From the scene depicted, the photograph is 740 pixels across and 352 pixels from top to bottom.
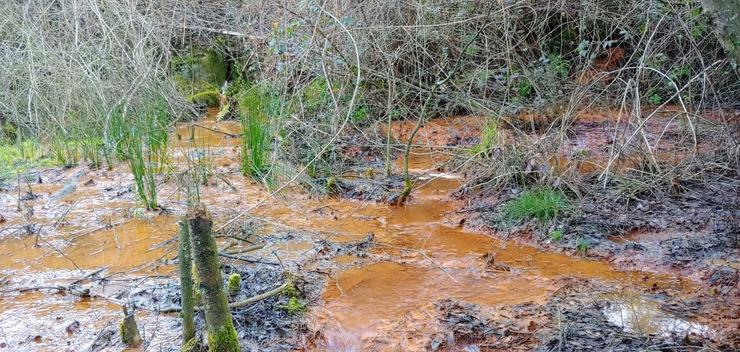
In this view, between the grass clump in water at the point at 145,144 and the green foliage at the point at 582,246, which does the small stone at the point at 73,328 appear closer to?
the grass clump in water at the point at 145,144

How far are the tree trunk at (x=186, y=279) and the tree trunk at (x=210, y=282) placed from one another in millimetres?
119

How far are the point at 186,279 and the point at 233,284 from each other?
2.90ft

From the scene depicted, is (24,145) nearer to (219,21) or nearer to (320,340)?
(219,21)

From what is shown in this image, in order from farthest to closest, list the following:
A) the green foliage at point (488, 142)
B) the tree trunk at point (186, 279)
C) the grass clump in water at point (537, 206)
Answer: the green foliage at point (488, 142)
the grass clump in water at point (537, 206)
the tree trunk at point (186, 279)

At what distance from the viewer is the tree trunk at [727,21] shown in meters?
1.66

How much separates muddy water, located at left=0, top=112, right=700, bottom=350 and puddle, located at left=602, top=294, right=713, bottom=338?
0.23 meters

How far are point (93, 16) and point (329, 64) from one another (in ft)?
7.98

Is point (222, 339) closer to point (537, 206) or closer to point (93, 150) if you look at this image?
point (537, 206)

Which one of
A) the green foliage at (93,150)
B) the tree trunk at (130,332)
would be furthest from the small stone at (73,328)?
the green foliage at (93,150)

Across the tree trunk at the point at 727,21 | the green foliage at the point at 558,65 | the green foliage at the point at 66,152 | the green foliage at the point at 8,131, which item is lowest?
the green foliage at the point at 8,131

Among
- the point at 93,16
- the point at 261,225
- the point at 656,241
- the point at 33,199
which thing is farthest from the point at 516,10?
the point at 33,199

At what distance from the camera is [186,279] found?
99.6 inches

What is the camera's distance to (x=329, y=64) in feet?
20.2

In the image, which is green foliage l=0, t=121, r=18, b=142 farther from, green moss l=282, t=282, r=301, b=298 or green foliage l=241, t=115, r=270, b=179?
green moss l=282, t=282, r=301, b=298
